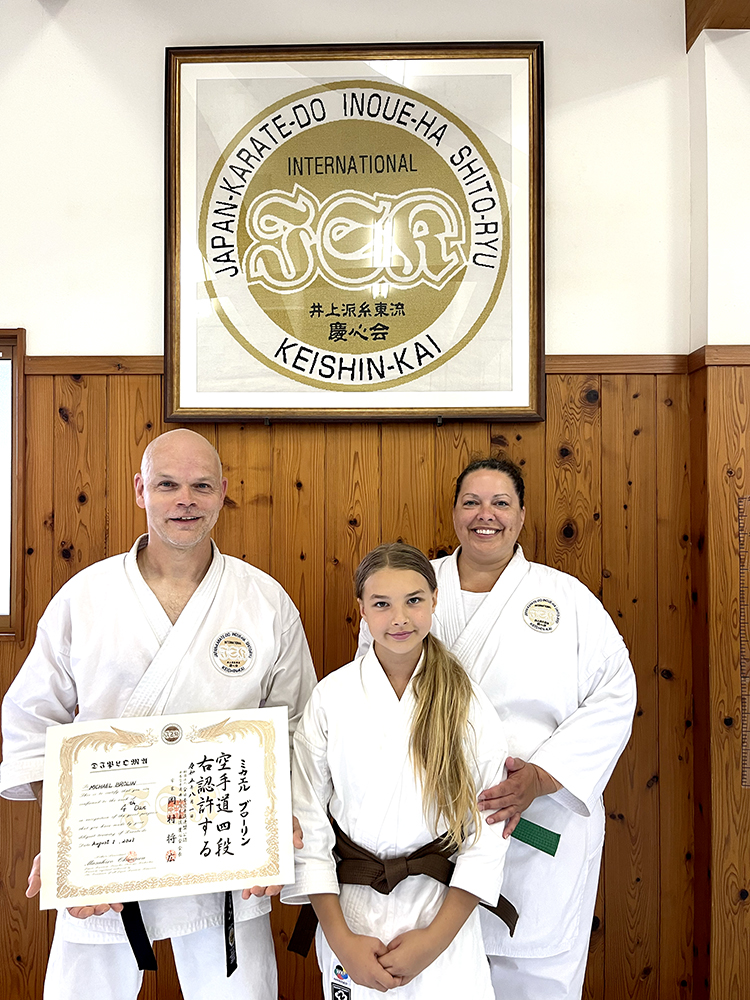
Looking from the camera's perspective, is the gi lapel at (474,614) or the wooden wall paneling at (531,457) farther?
the wooden wall paneling at (531,457)

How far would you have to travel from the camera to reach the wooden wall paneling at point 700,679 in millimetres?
2205

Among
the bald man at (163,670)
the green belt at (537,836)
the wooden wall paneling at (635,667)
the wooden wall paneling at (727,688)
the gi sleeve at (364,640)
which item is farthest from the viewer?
the wooden wall paneling at (635,667)

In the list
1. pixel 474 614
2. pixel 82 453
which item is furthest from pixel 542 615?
pixel 82 453

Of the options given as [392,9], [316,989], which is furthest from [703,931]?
[392,9]

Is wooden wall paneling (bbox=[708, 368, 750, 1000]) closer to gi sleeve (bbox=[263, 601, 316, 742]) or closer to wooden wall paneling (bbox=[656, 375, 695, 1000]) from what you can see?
wooden wall paneling (bbox=[656, 375, 695, 1000])

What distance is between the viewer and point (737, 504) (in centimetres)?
225

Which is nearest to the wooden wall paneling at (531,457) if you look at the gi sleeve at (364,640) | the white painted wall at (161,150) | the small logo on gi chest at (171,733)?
the white painted wall at (161,150)

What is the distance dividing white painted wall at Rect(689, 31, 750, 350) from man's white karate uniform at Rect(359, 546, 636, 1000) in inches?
39.8

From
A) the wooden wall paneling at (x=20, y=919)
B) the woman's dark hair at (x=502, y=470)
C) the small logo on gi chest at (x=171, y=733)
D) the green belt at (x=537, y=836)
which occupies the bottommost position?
the wooden wall paneling at (x=20, y=919)

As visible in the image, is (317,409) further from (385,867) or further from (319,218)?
(385,867)

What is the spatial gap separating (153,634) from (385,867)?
72cm

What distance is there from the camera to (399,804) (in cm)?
158

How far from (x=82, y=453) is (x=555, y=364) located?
1.50m

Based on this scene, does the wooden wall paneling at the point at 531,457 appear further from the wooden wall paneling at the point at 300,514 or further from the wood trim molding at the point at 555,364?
the wooden wall paneling at the point at 300,514
